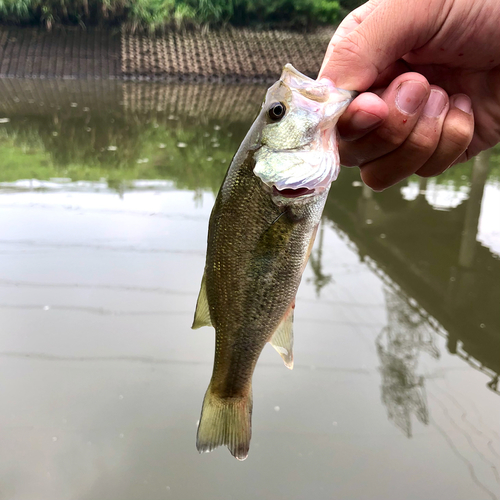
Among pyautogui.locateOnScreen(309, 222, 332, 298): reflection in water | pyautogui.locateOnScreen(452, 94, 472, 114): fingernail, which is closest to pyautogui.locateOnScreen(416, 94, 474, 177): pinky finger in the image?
pyautogui.locateOnScreen(452, 94, 472, 114): fingernail

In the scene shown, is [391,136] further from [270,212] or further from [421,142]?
[270,212]

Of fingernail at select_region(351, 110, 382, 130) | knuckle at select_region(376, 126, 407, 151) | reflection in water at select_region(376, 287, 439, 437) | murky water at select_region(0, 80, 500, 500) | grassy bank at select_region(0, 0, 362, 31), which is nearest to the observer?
fingernail at select_region(351, 110, 382, 130)

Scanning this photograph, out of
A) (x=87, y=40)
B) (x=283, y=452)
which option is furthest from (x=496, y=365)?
(x=87, y=40)

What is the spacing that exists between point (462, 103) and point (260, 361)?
1923 mm

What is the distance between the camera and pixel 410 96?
1.58m

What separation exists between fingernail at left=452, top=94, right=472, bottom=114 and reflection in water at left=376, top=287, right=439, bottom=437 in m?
1.70

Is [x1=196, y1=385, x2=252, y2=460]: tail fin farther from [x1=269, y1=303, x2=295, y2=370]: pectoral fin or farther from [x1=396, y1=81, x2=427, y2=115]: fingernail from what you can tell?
[x1=396, y1=81, x2=427, y2=115]: fingernail

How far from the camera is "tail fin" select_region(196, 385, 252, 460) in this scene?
1.52 m

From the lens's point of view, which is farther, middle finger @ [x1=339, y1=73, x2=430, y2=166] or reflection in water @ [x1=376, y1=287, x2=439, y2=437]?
reflection in water @ [x1=376, y1=287, x2=439, y2=437]

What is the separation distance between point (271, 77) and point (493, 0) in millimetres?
15807

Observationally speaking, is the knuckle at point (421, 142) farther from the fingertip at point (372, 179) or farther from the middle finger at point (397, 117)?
the fingertip at point (372, 179)

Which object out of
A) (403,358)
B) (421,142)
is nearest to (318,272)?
(403,358)

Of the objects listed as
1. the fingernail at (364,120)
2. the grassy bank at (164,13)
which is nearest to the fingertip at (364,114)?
the fingernail at (364,120)

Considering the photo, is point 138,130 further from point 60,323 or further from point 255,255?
point 255,255
